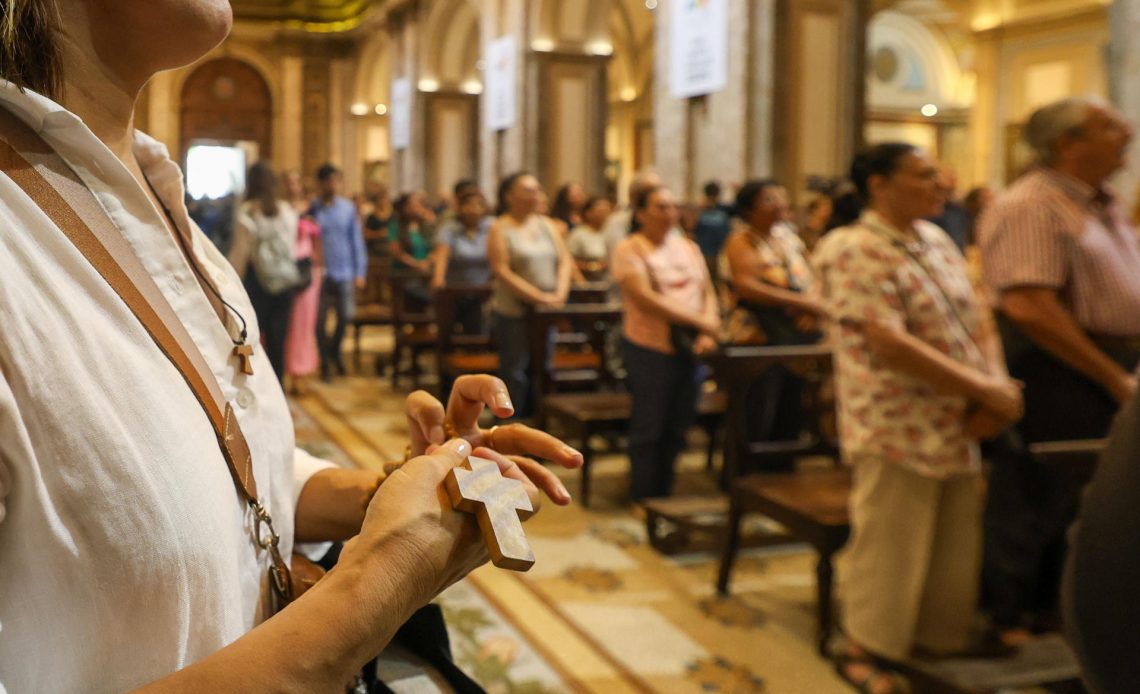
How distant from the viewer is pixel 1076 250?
3330mm

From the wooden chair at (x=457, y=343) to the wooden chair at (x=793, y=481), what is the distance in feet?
10.1

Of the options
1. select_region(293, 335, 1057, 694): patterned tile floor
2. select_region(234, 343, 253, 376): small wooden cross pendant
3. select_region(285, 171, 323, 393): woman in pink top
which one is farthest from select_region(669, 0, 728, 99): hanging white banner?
select_region(234, 343, 253, 376): small wooden cross pendant

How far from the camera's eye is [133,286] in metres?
0.93

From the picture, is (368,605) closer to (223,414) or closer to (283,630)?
(283,630)

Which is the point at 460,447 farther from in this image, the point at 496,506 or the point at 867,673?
the point at 867,673

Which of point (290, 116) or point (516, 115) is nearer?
point (516, 115)

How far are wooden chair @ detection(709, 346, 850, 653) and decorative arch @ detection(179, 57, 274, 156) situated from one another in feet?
73.7

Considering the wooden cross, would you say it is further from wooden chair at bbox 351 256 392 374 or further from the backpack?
wooden chair at bbox 351 256 392 374

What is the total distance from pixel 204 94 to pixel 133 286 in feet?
84.0

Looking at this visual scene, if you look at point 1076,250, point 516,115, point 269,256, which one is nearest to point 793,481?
point 1076,250

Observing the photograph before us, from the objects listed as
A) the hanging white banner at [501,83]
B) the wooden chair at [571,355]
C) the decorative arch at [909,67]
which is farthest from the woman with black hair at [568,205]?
the decorative arch at [909,67]

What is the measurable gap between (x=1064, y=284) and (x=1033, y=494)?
80cm

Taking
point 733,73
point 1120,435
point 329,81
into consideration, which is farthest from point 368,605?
point 329,81

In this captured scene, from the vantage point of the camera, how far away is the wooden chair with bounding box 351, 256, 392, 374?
9.76 metres
